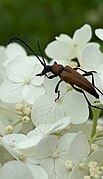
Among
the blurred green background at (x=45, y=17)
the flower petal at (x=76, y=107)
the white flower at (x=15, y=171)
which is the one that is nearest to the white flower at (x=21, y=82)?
the flower petal at (x=76, y=107)

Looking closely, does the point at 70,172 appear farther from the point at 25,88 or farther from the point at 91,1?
the point at 91,1

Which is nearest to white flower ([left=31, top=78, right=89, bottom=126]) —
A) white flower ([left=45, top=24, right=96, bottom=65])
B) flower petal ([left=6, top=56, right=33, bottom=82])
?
flower petal ([left=6, top=56, right=33, bottom=82])

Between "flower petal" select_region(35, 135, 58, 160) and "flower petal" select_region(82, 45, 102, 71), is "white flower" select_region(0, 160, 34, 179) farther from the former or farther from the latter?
"flower petal" select_region(82, 45, 102, 71)

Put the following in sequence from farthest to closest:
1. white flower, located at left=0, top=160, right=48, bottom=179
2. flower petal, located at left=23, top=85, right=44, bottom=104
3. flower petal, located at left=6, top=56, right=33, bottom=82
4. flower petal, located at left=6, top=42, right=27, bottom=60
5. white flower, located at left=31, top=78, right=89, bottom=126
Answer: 1. flower petal, located at left=6, top=42, right=27, bottom=60
2. flower petal, located at left=6, top=56, right=33, bottom=82
3. flower petal, located at left=23, top=85, right=44, bottom=104
4. white flower, located at left=31, top=78, right=89, bottom=126
5. white flower, located at left=0, top=160, right=48, bottom=179

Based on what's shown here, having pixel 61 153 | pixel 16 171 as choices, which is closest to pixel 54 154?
pixel 61 153

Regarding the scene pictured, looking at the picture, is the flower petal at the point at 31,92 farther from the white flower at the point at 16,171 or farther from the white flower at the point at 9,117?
the white flower at the point at 16,171
